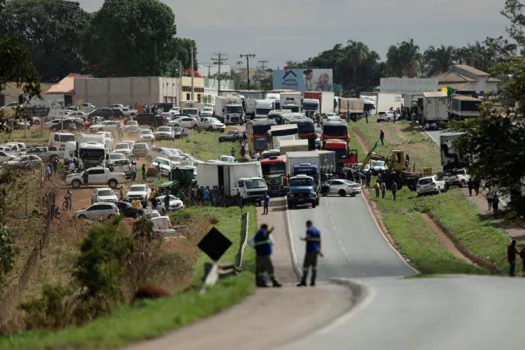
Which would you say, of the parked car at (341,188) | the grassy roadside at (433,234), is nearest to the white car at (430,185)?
the grassy roadside at (433,234)

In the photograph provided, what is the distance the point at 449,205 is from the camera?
204ft

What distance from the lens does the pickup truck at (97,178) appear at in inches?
2817

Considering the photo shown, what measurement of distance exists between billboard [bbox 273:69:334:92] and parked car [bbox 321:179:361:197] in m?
113

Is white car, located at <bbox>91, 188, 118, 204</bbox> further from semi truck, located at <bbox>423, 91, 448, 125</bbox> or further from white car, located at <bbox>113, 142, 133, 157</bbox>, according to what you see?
semi truck, located at <bbox>423, 91, 448, 125</bbox>

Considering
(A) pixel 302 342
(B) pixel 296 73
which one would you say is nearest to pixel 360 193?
(A) pixel 302 342

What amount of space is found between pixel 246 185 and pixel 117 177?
11.5 m

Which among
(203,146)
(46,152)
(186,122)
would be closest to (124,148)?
(46,152)

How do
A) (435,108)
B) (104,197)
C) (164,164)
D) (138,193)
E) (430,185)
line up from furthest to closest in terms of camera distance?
(435,108) → (164,164) → (430,185) → (138,193) → (104,197)

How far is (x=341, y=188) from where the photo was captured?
6831cm

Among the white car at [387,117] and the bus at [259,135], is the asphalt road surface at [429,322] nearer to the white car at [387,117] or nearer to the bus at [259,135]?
the bus at [259,135]

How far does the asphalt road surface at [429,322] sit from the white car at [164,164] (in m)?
55.5

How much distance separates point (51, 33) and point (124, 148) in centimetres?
10207

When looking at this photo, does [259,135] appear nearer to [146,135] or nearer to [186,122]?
[146,135]

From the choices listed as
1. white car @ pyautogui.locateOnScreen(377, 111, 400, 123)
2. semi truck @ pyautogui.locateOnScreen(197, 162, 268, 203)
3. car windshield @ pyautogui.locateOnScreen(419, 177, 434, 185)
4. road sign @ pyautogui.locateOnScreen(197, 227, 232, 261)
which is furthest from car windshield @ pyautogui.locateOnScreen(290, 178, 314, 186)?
white car @ pyautogui.locateOnScreen(377, 111, 400, 123)
